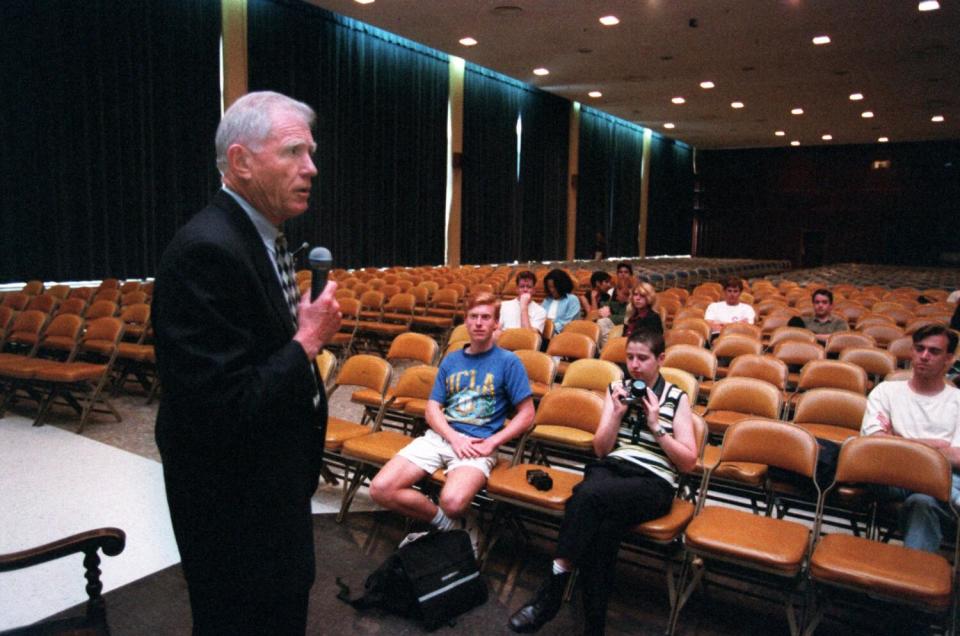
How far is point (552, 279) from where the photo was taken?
23.1 feet

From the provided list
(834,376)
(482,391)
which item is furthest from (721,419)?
(482,391)

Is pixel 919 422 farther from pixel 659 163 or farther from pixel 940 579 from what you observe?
pixel 659 163

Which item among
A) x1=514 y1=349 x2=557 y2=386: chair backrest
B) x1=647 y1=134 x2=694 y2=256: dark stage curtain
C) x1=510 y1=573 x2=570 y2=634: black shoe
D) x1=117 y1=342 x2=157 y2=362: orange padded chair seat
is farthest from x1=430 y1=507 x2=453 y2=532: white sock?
x1=647 y1=134 x2=694 y2=256: dark stage curtain

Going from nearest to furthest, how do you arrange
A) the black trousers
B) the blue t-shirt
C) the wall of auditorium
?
the black trousers
the blue t-shirt
the wall of auditorium

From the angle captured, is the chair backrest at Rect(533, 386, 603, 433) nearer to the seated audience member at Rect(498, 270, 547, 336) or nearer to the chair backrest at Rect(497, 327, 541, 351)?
the chair backrest at Rect(497, 327, 541, 351)

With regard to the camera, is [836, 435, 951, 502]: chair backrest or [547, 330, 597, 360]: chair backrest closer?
[836, 435, 951, 502]: chair backrest

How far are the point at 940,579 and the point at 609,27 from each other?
475 inches

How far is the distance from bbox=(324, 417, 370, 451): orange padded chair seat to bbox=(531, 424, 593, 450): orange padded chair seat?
1.02 metres

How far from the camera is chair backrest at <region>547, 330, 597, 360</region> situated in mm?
5676

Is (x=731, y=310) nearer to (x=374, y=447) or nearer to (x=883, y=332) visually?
(x=883, y=332)

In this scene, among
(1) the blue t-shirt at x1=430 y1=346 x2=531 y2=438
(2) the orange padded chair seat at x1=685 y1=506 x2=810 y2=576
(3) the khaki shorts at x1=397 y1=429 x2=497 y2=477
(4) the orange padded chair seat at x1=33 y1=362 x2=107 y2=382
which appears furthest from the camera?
(4) the orange padded chair seat at x1=33 y1=362 x2=107 y2=382

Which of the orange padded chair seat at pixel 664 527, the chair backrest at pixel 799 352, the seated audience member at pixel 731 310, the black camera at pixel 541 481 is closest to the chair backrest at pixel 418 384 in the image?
the black camera at pixel 541 481

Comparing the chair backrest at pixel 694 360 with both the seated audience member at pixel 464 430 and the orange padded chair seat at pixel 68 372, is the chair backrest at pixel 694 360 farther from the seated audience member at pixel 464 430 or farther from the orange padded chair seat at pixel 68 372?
the orange padded chair seat at pixel 68 372

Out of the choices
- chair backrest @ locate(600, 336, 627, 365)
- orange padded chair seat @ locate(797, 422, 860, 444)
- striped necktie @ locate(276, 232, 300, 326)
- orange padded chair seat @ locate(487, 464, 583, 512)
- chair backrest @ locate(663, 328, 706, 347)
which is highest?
striped necktie @ locate(276, 232, 300, 326)
